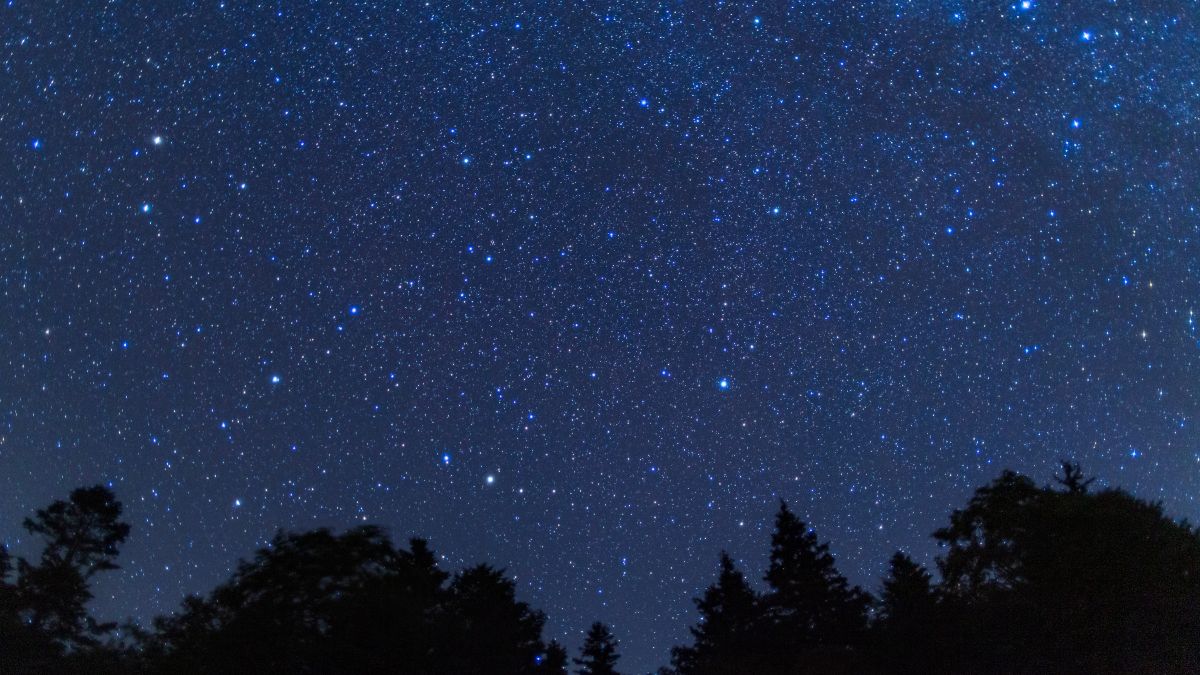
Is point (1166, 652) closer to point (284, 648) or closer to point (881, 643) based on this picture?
point (881, 643)

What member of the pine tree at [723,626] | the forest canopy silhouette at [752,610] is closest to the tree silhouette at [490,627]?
the forest canopy silhouette at [752,610]

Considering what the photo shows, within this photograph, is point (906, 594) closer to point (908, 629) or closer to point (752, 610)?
point (908, 629)

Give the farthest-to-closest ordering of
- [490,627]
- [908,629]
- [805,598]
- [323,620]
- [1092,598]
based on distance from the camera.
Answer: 1. [805,598]
2. [908,629]
3. [1092,598]
4. [490,627]
5. [323,620]

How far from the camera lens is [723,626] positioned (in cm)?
4309

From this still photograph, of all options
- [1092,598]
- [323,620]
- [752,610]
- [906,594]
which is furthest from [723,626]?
[323,620]

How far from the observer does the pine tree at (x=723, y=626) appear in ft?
134

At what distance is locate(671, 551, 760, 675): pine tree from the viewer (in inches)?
1609

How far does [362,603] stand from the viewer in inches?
567

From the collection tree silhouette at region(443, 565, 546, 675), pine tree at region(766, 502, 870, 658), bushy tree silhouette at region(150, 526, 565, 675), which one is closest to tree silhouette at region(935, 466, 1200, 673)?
pine tree at region(766, 502, 870, 658)

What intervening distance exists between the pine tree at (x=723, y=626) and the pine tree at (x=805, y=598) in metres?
1.49

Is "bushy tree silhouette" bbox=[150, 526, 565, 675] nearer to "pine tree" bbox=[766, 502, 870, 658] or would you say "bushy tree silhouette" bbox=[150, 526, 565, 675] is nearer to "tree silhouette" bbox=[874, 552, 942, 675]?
"tree silhouette" bbox=[874, 552, 942, 675]

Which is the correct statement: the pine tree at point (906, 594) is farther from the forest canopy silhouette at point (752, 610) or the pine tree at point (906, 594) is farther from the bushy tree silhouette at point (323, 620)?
the bushy tree silhouette at point (323, 620)

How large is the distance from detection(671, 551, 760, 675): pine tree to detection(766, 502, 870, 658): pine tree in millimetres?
1487

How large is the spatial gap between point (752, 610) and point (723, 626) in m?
1.62
